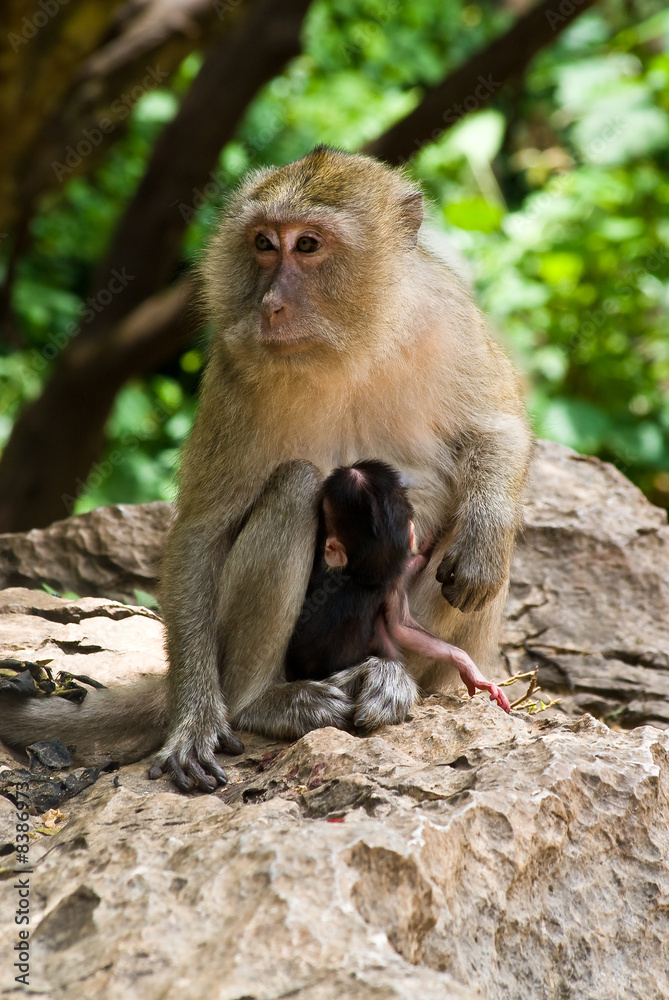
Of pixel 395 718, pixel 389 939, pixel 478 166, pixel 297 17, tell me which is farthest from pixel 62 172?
pixel 389 939

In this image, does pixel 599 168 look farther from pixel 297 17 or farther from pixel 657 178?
pixel 297 17

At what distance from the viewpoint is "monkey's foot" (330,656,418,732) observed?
3.40 meters

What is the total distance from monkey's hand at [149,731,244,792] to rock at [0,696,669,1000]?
14 cm

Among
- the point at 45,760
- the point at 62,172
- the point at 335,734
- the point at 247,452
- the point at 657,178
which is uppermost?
the point at 657,178

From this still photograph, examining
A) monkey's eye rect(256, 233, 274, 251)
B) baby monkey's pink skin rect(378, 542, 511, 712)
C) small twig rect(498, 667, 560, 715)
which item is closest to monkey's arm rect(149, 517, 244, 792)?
baby monkey's pink skin rect(378, 542, 511, 712)

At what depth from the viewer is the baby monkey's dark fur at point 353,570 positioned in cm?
349

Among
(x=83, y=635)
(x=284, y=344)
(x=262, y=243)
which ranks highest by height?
(x=262, y=243)

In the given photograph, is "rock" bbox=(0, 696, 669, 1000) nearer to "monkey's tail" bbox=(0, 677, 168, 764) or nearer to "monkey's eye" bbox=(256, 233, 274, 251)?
"monkey's tail" bbox=(0, 677, 168, 764)

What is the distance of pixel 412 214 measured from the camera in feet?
12.6

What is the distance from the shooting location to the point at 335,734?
10.2 ft

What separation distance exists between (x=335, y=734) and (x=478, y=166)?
274 inches

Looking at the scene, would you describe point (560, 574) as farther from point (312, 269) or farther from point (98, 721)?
point (98, 721)

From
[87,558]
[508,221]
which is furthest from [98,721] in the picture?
[508,221]

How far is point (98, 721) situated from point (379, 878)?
5.47 ft
